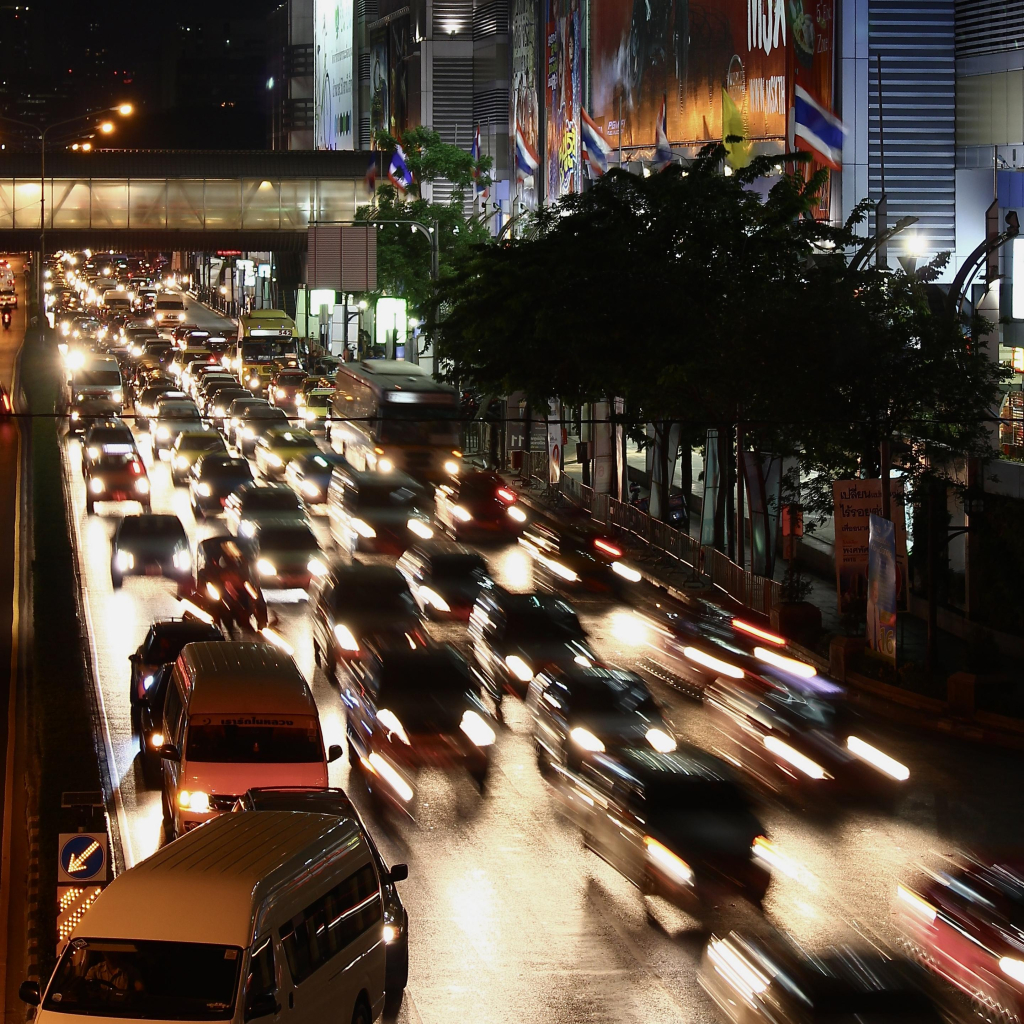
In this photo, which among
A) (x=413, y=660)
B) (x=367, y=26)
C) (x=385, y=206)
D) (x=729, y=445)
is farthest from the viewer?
(x=367, y=26)

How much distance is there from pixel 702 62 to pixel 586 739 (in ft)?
125

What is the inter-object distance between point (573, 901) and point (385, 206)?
61856 millimetres

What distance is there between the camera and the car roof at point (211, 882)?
10.9 m

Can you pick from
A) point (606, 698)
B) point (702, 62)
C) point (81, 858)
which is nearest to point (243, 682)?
point (606, 698)

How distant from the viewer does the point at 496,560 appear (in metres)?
40.0

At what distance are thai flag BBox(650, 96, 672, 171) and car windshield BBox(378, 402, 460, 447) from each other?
434 inches

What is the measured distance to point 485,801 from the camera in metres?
21.1

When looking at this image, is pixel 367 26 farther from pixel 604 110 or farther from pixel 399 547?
pixel 399 547

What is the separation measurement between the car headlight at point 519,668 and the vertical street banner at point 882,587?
6.15 meters

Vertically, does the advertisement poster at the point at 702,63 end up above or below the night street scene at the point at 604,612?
above

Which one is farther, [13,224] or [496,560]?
[13,224]

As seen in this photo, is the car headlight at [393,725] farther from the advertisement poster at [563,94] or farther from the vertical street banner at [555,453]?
the advertisement poster at [563,94]

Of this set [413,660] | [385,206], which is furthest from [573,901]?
[385,206]

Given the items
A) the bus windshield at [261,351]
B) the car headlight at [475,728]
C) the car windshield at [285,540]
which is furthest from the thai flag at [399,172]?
the car headlight at [475,728]
